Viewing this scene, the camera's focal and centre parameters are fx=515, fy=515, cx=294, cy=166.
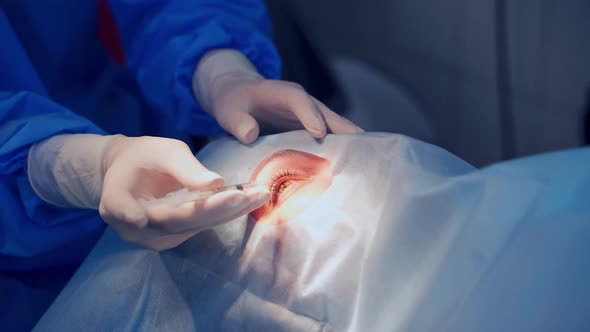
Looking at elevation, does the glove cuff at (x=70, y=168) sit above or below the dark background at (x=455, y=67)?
above

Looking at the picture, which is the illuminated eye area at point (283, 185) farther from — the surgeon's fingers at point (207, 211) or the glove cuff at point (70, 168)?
the glove cuff at point (70, 168)

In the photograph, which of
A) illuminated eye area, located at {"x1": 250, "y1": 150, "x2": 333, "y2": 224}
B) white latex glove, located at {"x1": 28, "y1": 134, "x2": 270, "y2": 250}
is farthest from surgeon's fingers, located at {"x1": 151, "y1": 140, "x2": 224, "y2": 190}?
illuminated eye area, located at {"x1": 250, "y1": 150, "x2": 333, "y2": 224}

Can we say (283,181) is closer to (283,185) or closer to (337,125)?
(283,185)

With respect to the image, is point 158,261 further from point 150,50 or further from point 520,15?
point 520,15

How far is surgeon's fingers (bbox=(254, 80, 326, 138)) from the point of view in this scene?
3.67ft

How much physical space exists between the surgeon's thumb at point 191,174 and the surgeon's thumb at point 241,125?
20 centimetres

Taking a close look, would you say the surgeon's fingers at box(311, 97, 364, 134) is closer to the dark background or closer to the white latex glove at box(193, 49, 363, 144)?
the white latex glove at box(193, 49, 363, 144)

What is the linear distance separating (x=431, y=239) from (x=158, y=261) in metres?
0.56

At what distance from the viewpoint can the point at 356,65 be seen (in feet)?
8.86

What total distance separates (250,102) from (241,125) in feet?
0.36

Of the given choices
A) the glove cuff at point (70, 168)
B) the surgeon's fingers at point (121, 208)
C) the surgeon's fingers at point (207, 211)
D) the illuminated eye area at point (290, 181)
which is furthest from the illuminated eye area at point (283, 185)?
the glove cuff at point (70, 168)

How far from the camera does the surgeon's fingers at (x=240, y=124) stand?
1171 millimetres

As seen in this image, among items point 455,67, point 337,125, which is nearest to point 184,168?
point 337,125

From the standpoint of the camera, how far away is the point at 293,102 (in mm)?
1196
